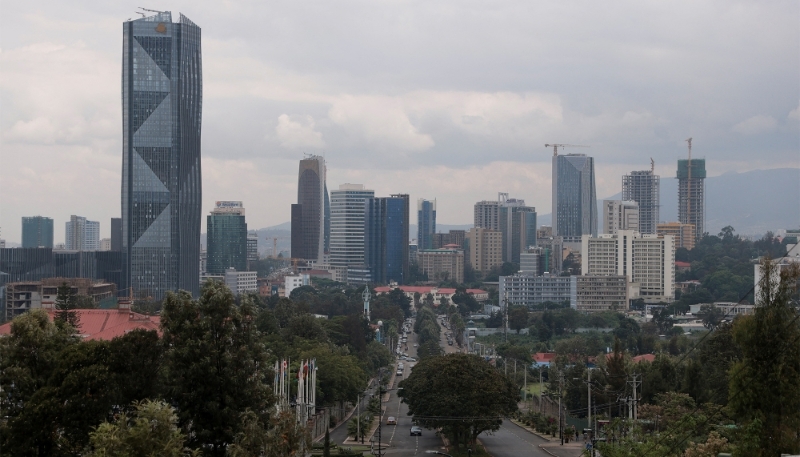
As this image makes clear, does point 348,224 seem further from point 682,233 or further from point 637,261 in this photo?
point 637,261

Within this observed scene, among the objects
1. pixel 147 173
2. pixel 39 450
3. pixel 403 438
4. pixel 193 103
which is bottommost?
pixel 403 438

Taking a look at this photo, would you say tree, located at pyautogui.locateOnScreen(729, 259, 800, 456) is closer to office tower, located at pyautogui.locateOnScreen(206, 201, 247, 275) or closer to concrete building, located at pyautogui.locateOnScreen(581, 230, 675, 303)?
concrete building, located at pyautogui.locateOnScreen(581, 230, 675, 303)

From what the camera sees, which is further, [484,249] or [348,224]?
[484,249]

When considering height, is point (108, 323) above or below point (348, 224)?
below

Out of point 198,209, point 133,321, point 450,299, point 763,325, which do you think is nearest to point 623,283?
point 450,299

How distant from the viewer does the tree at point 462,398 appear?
3906 centimetres

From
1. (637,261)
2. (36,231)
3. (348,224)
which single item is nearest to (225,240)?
(348,224)

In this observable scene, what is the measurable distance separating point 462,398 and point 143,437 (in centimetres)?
2163

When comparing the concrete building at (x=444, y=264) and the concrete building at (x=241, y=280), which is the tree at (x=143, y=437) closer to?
the concrete building at (x=241, y=280)

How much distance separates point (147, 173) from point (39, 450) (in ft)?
279

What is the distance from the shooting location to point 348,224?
189125 millimetres

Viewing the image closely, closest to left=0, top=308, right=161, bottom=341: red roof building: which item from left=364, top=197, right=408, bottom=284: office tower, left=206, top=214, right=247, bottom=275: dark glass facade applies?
left=206, top=214, right=247, bottom=275: dark glass facade

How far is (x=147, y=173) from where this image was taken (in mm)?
105875

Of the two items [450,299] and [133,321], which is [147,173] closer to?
[450,299]
